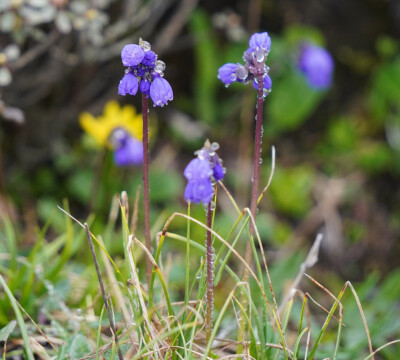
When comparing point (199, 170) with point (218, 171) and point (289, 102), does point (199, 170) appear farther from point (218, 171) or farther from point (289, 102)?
point (289, 102)

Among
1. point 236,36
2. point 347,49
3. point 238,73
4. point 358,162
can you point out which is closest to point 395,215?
point 358,162

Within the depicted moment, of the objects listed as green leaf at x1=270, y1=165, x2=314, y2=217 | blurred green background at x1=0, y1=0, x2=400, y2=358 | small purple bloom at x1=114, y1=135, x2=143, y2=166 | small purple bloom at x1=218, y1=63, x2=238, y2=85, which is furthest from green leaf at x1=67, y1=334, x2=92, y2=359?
green leaf at x1=270, y1=165, x2=314, y2=217

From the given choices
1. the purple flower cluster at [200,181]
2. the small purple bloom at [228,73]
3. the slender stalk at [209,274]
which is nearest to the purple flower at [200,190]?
the purple flower cluster at [200,181]

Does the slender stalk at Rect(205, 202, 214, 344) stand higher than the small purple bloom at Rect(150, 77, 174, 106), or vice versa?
the small purple bloom at Rect(150, 77, 174, 106)

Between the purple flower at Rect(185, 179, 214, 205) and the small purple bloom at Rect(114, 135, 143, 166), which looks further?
the small purple bloom at Rect(114, 135, 143, 166)

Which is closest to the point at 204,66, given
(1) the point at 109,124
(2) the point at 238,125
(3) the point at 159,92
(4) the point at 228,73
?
(2) the point at 238,125

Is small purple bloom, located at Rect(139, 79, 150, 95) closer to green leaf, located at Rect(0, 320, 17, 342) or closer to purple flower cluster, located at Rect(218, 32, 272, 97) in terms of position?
Result: purple flower cluster, located at Rect(218, 32, 272, 97)

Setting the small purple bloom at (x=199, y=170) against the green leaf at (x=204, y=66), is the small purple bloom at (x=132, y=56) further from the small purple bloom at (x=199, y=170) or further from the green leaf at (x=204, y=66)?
the green leaf at (x=204, y=66)
